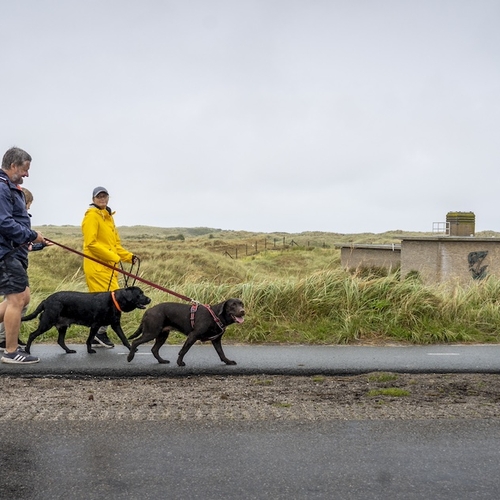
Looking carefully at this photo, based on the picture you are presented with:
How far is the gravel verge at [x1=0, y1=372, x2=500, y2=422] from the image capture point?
17.1 feet

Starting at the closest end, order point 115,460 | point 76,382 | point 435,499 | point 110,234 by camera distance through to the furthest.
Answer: point 435,499 → point 115,460 → point 76,382 → point 110,234

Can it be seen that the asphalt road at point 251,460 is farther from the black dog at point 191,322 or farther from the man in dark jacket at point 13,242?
the man in dark jacket at point 13,242

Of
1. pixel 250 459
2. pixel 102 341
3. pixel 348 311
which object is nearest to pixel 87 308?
pixel 102 341

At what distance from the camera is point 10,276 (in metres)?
7.33

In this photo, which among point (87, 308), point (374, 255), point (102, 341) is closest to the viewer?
point (87, 308)

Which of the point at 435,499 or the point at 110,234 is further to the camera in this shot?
the point at 110,234

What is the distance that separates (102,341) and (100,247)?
1.26m

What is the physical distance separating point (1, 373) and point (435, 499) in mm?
4858

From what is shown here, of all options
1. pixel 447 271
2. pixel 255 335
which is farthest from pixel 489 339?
pixel 447 271

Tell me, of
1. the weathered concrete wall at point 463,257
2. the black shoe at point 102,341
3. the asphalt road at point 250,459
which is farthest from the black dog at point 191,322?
the weathered concrete wall at point 463,257

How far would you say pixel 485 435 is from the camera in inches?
184

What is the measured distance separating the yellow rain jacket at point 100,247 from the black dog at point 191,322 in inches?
51.7

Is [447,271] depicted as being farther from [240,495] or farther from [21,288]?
[240,495]

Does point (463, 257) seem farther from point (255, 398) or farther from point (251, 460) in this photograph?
point (251, 460)
